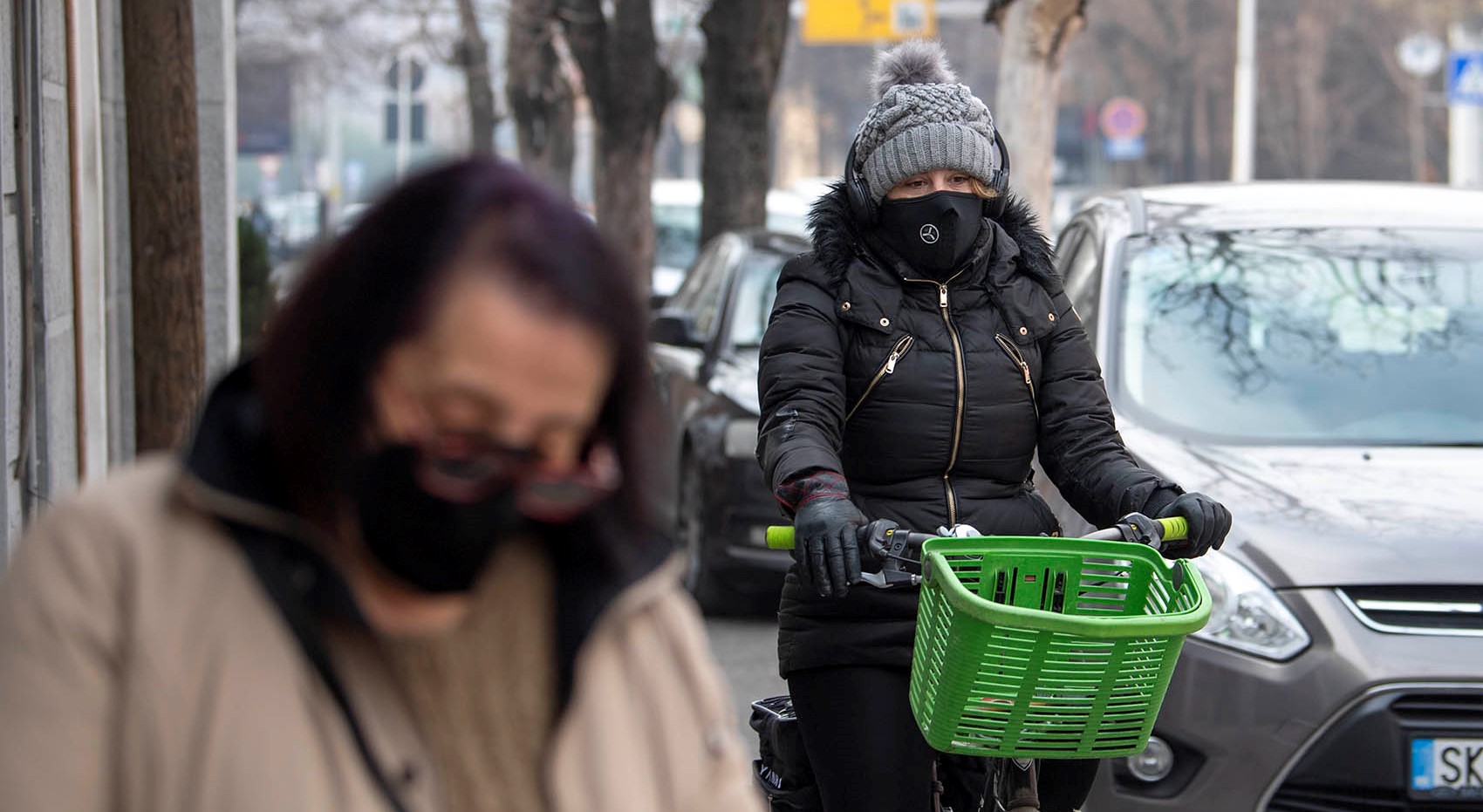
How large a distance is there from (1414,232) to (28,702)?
528 centimetres

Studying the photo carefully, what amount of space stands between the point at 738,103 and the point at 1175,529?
1246 centimetres

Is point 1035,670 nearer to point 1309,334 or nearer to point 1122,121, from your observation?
point 1309,334

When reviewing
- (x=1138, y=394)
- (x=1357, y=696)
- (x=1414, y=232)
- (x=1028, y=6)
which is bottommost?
(x=1357, y=696)

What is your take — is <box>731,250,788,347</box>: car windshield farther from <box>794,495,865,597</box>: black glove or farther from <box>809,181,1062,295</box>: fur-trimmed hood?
<box>794,495,865,597</box>: black glove

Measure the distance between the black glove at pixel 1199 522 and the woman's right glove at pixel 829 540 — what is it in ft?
1.83

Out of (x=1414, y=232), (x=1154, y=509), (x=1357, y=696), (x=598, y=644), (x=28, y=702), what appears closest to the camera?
(x=28, y=702)

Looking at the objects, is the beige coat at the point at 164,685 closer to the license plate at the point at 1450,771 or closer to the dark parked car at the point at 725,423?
the license plate at the point at 1450,771

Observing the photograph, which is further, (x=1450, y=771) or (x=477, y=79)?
(x=477, y=79)

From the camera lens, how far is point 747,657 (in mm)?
7945

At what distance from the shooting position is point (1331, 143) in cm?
6175

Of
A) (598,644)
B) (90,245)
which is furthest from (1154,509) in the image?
(90,245)

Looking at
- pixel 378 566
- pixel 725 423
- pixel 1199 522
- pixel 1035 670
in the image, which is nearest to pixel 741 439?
pixel 725 423

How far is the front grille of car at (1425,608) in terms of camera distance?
14.8 feet

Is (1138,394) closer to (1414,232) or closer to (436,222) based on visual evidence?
(1414,232)
